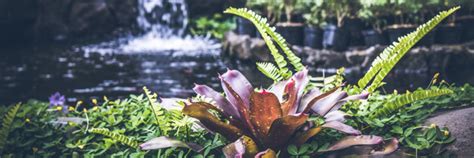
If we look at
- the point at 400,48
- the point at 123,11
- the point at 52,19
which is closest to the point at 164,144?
the point at 400,48

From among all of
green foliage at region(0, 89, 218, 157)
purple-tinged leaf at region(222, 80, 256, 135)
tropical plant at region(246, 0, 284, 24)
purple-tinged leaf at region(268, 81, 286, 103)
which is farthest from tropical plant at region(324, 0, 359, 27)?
purple-tinged leaf at region(222, 80, 256, 135)

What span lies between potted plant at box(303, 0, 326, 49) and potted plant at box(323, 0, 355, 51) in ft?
0.37

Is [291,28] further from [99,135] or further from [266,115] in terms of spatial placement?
[266,115]

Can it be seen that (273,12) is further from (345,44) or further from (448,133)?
(448,133)

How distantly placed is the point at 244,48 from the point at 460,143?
6.00 meters

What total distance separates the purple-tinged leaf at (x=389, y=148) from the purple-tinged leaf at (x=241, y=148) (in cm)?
43

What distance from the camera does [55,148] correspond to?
238 centimetres

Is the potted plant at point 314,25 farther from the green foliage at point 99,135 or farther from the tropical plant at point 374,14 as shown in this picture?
the green foliage at point 99,135

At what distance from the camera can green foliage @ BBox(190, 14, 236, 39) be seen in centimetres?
1148

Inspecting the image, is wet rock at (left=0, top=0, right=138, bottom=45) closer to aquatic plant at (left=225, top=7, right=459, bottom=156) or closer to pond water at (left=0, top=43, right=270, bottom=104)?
pond water at (left=0, top=43, right=270, bottom=104)

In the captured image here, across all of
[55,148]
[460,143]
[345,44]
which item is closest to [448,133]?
[460,143]

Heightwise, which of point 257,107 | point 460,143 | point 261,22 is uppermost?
point 261,22

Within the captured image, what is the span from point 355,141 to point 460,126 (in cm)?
43

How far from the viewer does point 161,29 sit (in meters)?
12.2
